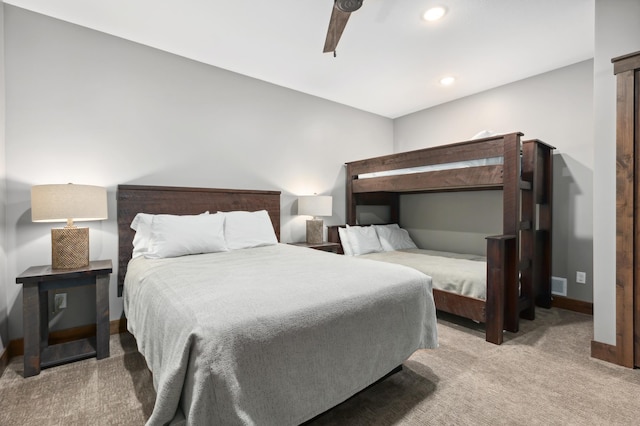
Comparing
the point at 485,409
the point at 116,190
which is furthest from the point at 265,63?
the point at 485,409

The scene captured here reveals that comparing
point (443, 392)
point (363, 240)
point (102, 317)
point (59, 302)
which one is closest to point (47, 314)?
point (59, 302)

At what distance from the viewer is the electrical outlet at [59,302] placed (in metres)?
2.30

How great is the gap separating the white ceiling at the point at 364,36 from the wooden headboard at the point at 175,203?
1.32 meters

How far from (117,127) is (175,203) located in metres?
0.80

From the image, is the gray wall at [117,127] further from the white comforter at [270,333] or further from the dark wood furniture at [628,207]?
the dark wood furniture at [628,207]

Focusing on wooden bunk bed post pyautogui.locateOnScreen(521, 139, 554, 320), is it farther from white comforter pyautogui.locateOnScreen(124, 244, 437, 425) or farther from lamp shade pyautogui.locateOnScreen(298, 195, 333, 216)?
lamp shade pyautogui.locateOnScreen(298, 195, 333, 216)

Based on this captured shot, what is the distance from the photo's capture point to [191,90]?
9.65 feet

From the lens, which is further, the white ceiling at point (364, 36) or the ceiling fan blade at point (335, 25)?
the white ceiling at point (364, 36)

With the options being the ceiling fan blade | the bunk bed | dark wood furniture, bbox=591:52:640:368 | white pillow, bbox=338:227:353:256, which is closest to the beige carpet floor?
dark wood furniture, bbox=591:52:640:368

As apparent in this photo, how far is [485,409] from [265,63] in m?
3.28

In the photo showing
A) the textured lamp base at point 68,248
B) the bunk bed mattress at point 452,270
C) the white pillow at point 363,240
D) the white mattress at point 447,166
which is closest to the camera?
the textured lamp base at point 68,248

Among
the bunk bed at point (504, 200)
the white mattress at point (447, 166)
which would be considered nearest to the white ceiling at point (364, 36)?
the bunk bed at point (504, 200)

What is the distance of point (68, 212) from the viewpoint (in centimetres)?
199

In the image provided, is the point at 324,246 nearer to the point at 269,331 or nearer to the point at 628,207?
the point at 269,331
